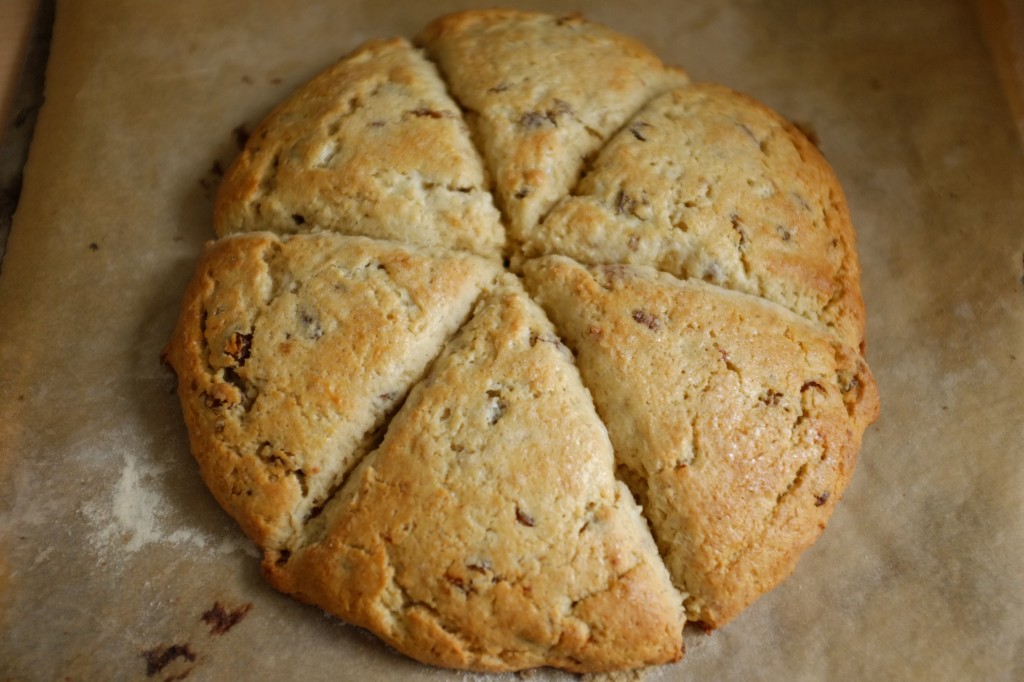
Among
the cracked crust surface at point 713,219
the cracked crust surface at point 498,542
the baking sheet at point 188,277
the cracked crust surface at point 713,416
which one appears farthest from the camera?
the cracked crust surface at point 713,219

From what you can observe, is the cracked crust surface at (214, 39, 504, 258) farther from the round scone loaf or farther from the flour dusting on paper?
the flour dusting on paper

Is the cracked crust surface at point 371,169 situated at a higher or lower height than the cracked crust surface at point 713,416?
higher

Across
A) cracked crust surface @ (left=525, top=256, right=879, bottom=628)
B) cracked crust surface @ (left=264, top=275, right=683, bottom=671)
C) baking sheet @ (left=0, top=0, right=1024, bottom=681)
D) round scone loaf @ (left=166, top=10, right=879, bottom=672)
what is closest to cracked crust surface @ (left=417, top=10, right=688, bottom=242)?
round scone loaf @ (left=166, top=10, right=879, bottom=672)

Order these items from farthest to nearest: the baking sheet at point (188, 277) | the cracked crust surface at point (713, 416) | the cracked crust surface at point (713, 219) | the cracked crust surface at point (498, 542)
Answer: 1. the cracked crust surface at point (713, 219)
2. the baking sheet at point (188, 277)
3. the cracked crust surface at point (713, 416)
4. the cracked crust surface at point (498, 542)

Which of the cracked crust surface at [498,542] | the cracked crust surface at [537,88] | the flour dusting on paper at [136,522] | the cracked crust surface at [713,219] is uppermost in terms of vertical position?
the cracked crust surface at [537,88]

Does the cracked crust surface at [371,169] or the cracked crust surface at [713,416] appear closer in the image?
the cracked crust surface at [713,416]

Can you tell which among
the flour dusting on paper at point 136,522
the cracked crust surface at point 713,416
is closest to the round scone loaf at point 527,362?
the cracked crust surface at point 713,416

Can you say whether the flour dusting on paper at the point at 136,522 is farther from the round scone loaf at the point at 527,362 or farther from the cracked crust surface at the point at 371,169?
the cracked crust surface at the point at 371,169

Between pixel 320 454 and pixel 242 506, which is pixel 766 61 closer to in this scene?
pixel 320 454
